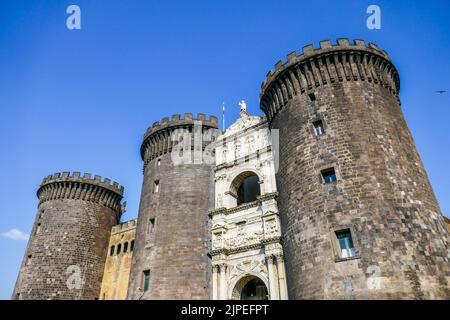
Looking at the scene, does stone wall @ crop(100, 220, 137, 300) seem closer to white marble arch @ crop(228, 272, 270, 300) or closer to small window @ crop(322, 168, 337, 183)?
white marble arch @ crop(228, 272, 270, 300)

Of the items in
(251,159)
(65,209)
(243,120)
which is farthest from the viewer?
(65,209)

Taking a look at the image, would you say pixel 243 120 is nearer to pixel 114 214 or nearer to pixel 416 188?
pixel 416 188

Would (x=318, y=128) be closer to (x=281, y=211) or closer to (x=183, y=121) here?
(x=281, y=211)

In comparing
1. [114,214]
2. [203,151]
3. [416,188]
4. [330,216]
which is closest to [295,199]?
[330,216]

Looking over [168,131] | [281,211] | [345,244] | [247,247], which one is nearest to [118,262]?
[168,131]

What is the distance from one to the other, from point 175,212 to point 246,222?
5.92m

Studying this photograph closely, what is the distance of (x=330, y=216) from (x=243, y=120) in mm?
13232

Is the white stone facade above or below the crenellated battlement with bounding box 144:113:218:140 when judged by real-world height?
below

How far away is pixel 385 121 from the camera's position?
2148cm

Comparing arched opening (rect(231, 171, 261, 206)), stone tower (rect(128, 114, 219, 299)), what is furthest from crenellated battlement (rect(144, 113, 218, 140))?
arched opening (rect(231, 171, 261, 206))

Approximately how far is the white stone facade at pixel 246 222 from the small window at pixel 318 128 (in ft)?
14.9

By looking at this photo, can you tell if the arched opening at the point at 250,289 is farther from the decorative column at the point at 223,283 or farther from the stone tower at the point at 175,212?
the stone tower at the point at 175,212

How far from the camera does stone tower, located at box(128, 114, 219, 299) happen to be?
82.7 ft

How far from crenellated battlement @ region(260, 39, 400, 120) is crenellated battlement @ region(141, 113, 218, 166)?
30.3ft
